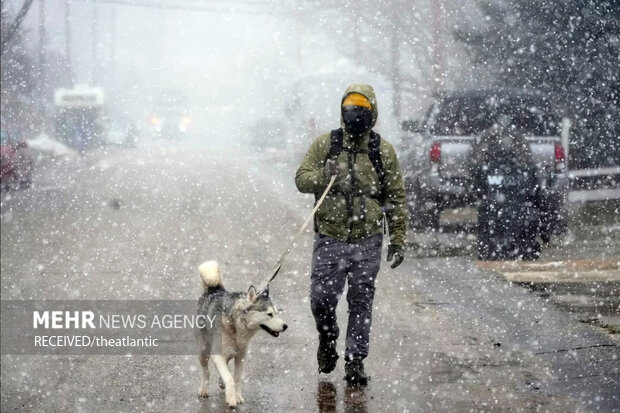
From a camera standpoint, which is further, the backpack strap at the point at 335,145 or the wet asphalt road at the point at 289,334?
the backpack strap at the point at 335,145

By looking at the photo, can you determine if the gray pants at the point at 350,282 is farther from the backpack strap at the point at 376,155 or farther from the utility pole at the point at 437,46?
the utility pole at the point at 437,46

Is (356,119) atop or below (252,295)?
atop

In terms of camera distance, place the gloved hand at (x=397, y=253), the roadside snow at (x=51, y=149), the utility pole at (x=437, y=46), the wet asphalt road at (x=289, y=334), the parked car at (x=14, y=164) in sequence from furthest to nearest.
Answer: the roadside snow at (x=51, y=149) < the parked car at (x=14, y=164) < the utility pole at (x=437, y=46) < the gloved hand at (x=397, y=253) < the wet asphalt road at (x=289, y=334)

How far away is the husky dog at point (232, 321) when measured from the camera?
5941 millimetres

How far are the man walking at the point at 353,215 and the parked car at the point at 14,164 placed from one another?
67.0 ft

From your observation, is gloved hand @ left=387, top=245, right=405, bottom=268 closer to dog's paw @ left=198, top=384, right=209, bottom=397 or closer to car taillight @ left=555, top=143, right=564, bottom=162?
A: dog's paw @ left=198, top=384, right=209, bottom=397

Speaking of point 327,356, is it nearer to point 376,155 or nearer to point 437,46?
point 376,155

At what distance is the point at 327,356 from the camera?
684 cm

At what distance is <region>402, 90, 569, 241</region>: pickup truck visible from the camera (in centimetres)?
1320

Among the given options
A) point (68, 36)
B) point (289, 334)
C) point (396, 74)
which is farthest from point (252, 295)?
point (68, 36)

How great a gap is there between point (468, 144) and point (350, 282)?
7130 millimetres

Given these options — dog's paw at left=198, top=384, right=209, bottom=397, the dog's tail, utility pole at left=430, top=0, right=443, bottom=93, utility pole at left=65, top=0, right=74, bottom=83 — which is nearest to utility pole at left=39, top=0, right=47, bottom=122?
utility pole at left=65, top=0, right=74, bottom=83

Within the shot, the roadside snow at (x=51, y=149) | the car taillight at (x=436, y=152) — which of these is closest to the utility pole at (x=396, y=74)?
the car taillight at (x=436, y=152)

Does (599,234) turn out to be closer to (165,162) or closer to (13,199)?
(13,199)
